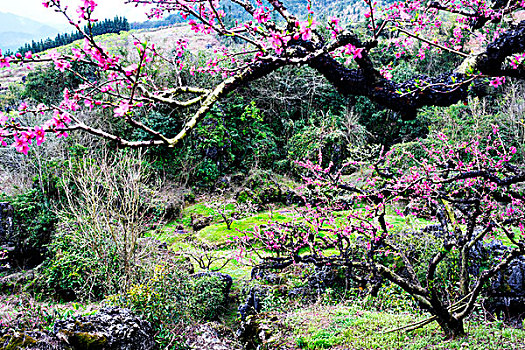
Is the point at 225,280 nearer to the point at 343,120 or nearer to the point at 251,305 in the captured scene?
the point at 251,305

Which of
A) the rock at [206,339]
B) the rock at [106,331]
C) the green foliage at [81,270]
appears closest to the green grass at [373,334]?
the rock at [206,339]

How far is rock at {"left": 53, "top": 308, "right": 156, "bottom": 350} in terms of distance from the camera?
3.73 meters

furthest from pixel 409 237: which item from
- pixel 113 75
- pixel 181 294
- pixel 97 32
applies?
pixel 97 32

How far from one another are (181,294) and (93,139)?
9123 mm

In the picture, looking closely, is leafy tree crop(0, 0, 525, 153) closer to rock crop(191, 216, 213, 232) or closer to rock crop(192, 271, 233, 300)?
rock crop(192, 271, 233, 300)

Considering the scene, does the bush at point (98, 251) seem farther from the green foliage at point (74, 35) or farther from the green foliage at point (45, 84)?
the green foliage at point (74, 35)

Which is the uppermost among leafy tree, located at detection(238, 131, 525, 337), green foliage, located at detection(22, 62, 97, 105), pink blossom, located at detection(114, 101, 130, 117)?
green foliage, located at detection(22, 62, 97, 105)

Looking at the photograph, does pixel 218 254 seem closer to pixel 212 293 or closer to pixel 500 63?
pixel 212 293

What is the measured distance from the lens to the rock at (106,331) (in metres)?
3.73

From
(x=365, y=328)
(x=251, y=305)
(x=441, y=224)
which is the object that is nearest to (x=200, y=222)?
(x=251, y=305)

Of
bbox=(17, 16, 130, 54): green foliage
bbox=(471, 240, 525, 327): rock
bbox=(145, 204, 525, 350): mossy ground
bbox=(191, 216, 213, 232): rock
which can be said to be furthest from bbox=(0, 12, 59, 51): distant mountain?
bbox=(471, 240, 525, 327): rock

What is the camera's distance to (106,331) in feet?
13.1

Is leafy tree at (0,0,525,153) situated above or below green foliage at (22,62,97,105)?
below

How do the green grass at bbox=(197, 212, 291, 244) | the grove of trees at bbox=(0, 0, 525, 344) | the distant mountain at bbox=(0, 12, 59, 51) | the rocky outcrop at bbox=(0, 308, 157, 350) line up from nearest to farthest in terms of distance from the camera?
the grove of trees at bbox=(0, 0, 525, 344)
the rocky outcrop at bbox=(0, 308, 157, 350)
the green grass at bbox=(197, 212, 291, 244)
the distant mountain at bbox=(0, 12, 59, 51)
